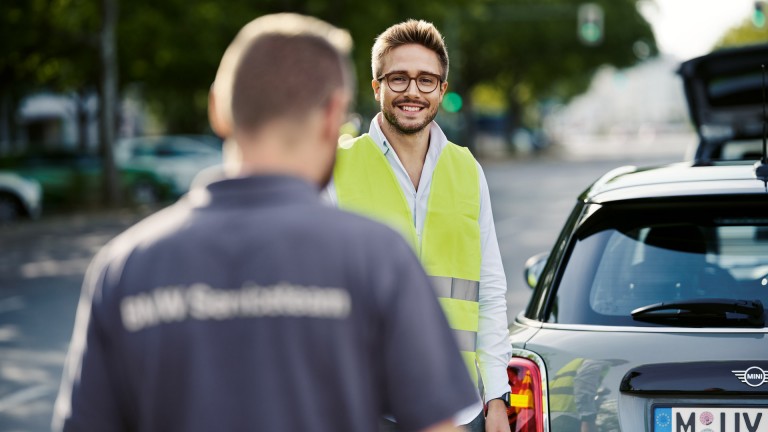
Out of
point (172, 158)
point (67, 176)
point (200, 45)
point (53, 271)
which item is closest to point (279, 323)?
point (53, 271)

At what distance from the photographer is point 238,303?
1840 millimetres

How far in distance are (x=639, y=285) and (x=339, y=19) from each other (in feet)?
96.2

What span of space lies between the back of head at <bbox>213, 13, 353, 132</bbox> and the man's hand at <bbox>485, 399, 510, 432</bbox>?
163 cm

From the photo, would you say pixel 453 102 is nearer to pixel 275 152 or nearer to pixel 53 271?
pixel 53 271

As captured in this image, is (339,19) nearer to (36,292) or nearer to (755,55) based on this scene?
(36,292)

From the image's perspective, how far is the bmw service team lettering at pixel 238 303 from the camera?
71.9 inches

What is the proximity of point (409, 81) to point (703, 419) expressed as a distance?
48.5 inches

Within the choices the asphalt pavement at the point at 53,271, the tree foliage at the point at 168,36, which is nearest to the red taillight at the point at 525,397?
the asphalt pavement at the point at 53,271

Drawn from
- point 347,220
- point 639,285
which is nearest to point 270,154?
point 347,220

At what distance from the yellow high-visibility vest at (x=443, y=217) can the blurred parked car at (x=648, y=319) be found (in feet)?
0.99

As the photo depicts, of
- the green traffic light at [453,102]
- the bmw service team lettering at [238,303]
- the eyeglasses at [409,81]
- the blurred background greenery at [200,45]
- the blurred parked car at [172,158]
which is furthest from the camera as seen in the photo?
the green traffic light at [453,102]

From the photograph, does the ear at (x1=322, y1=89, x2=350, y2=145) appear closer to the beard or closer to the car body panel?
the beard

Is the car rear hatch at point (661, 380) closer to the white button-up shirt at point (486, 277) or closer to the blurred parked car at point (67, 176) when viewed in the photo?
the white button-up shirt at point (486, 277)

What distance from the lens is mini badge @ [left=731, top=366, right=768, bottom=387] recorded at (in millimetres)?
3314
